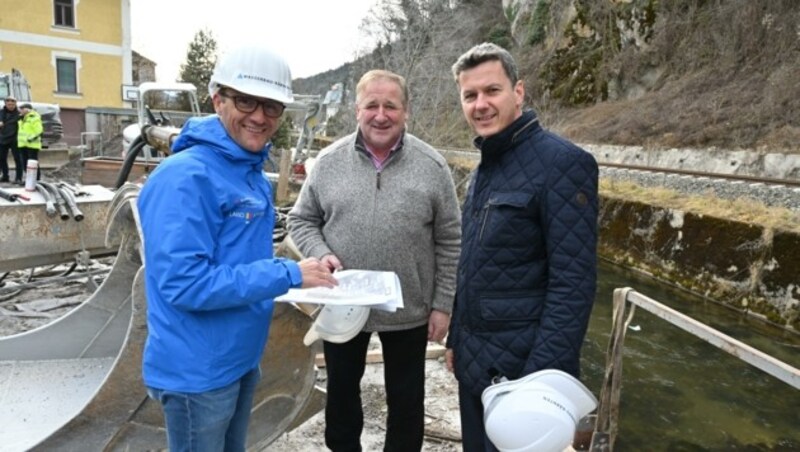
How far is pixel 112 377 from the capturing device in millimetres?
2230

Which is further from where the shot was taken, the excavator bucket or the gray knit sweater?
the gray knit sweater

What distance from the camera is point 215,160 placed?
1.60 meters

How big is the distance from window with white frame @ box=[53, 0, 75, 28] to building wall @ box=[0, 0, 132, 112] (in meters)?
0.20

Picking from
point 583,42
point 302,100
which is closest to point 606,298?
point 302,100

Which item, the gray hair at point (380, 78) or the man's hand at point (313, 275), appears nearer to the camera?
the man's hand at point (313, 275)

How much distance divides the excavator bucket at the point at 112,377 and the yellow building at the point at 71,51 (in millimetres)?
25063

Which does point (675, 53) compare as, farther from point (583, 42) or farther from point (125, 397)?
point (125, 397)

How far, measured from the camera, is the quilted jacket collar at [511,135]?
1886 millimetres

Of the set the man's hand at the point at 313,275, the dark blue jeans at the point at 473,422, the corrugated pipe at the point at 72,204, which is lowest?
the dark blue jeans at the point at 473,422

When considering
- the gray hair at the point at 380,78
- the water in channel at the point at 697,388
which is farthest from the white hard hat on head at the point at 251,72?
the water in channel at the point at 697,388

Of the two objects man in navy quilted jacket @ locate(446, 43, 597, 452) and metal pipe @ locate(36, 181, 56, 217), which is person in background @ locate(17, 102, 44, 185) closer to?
metal pipe @ locate(36, 181, 56, 217)

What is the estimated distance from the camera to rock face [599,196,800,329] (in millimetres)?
7520

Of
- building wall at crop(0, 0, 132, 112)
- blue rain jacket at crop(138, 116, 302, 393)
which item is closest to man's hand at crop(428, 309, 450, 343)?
blue rain jacket at crop(138, 116, 302, 393)

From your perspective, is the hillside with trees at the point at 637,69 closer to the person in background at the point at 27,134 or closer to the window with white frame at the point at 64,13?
the person in background at the point at 27,134
